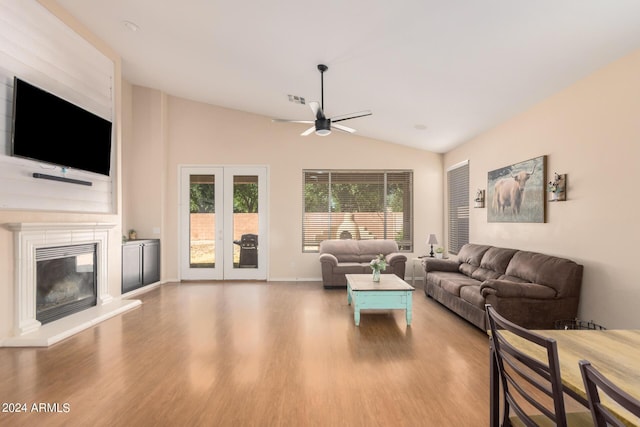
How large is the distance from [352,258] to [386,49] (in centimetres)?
437

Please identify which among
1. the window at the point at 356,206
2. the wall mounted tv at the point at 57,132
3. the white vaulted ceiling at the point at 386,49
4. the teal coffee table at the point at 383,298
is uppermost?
the white vaulted ceiling at the point at 386,49

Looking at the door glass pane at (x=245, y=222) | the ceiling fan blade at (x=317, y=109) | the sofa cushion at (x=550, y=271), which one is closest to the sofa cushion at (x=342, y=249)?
the door glass pane at (x=245, y=222)

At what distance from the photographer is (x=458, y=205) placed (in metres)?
6.90

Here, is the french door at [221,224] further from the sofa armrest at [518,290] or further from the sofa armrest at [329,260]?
the sofa armrest at [518,290]

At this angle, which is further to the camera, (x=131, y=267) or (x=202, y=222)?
(x=202, y=222)

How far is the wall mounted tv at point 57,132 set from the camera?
360cm

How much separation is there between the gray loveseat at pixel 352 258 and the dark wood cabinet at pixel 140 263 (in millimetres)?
3465

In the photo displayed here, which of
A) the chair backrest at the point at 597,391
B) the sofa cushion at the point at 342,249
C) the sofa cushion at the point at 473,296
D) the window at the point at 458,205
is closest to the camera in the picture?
the chair backrest at the point at 597,391

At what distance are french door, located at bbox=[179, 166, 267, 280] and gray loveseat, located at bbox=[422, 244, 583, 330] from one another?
13.8 feet

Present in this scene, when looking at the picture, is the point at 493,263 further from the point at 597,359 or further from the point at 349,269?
the point at 597,359

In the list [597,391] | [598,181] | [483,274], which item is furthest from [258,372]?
[598,181]

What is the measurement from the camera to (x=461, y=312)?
438 centimetres

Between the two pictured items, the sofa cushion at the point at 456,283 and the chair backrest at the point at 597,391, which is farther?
the sofa cushion at the point at 456,283

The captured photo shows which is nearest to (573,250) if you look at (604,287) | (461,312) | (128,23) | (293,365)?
(604,287)
